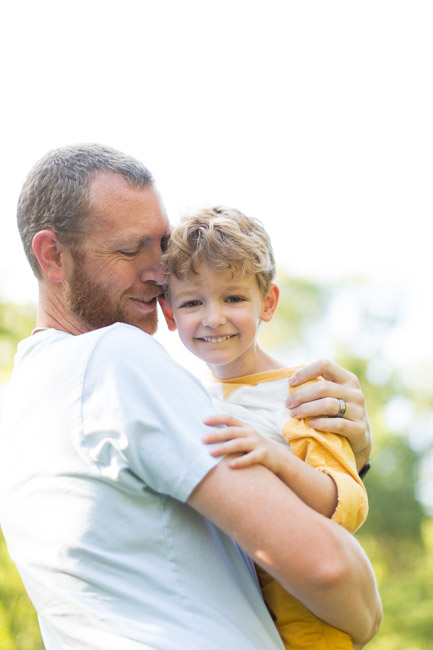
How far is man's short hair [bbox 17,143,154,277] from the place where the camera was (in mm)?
2479

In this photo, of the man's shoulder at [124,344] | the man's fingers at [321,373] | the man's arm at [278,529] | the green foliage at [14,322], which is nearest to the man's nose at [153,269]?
the man's fingers at [321,373]

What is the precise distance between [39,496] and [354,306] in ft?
78.2

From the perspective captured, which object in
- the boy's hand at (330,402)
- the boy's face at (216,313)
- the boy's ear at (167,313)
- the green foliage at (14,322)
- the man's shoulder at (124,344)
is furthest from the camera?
the green foliage at (14,322)

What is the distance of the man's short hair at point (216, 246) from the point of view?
253 cm

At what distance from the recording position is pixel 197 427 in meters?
1.70

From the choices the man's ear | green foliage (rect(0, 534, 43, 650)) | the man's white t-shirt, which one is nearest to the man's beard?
the man's ear

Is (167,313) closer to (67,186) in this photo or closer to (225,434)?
(67,186)

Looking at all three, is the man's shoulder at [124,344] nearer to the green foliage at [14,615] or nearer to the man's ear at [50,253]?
the man's ear at [50,253]

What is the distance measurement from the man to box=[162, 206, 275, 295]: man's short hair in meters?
0.66

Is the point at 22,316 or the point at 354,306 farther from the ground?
the point at 22,316

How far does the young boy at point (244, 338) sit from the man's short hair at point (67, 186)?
0.29m

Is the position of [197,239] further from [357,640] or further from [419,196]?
[419,196]

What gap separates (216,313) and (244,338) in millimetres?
139

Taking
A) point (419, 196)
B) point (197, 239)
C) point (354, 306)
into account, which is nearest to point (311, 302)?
point (354, 306)
